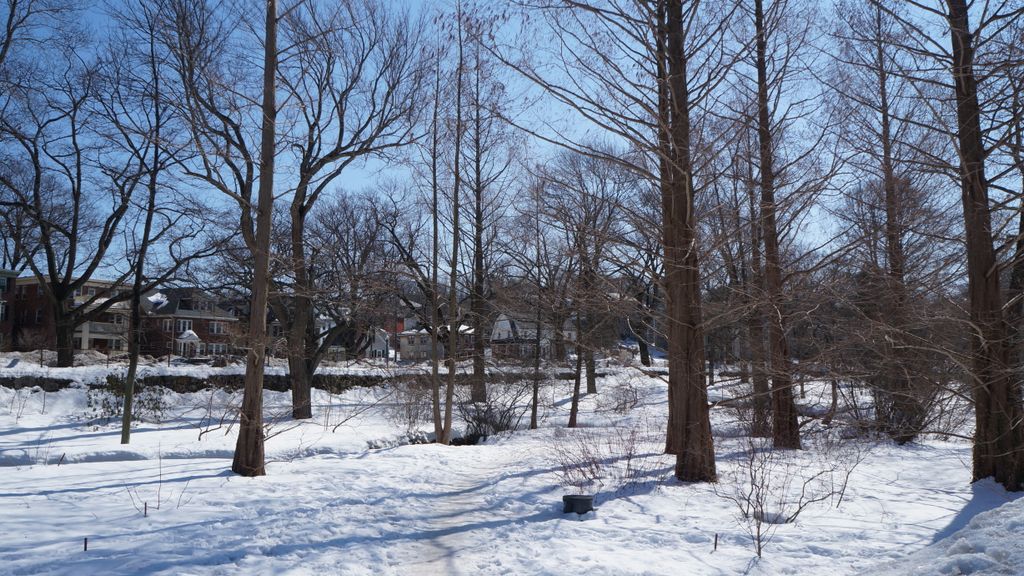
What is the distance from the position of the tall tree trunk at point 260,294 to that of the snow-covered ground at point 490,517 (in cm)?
39

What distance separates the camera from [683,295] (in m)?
9.15

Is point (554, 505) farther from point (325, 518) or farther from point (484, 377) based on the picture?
point (484, 377)

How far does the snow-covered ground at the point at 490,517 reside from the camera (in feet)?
17.5

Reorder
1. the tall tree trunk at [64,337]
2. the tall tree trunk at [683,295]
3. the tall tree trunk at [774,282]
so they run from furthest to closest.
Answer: the tall tree trunk at [64,337]
the tall tree trunk at [774,282]
the tall tree trunk at [683,295]

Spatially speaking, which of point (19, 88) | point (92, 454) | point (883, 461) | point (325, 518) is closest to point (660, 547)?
point (325, 518)

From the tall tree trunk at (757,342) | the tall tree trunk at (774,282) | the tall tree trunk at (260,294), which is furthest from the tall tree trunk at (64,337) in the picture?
the tall tree trunk at (774,282)

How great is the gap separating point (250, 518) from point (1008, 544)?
19.8 ft

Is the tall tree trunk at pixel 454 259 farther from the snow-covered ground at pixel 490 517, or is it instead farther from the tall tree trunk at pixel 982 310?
the tall tree trunk at pixel 982 310

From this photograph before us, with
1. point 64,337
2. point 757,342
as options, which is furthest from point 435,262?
point 64,337

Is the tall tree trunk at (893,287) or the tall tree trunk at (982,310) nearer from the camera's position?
the tall tree trunk at (982,310)

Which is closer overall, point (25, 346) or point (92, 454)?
point (92, 454)

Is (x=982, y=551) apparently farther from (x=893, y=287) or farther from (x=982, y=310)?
(x=893, y=287)

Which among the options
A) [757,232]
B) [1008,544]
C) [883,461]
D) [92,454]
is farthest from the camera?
[757,232]

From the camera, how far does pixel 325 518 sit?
7.07 m
